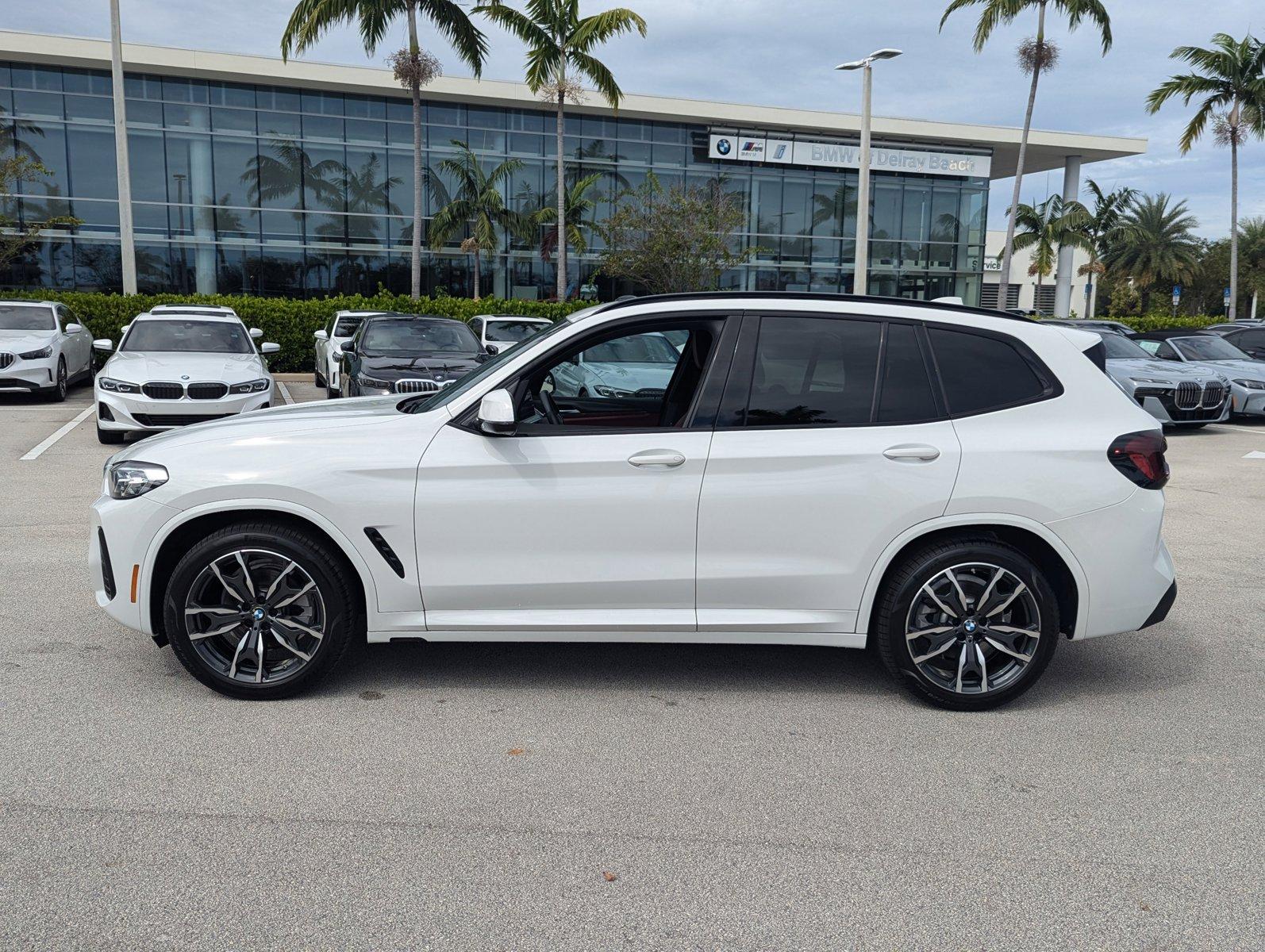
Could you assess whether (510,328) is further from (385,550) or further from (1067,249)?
(1067,249)

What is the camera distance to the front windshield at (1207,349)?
17.6m

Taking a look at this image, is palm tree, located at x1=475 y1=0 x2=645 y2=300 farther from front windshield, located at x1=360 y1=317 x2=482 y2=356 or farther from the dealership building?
front windshield, located at x1=360 y1=317 x2=482 y2=356

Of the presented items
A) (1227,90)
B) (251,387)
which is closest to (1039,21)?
(1227,90)

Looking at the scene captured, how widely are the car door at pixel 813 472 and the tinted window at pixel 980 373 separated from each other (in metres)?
0.09

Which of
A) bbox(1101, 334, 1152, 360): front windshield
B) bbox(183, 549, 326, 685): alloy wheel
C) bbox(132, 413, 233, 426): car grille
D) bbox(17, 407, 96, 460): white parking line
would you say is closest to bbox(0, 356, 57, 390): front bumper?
bbox(17, 407, 96, 460): white parking line

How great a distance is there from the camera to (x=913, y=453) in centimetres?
427

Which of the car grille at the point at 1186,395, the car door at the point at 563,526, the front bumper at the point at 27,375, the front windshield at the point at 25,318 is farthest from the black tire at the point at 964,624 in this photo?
the front windshield at the point at 25,318

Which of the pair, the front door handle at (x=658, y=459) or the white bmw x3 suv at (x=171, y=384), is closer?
the front door handle at (x=658, y=459)

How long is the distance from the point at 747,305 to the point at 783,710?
5.80 feet

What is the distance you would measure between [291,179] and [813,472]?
34.2m

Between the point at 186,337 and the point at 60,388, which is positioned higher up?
the point at 186,337

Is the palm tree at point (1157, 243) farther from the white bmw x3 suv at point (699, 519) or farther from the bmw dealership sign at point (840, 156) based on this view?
the white bmw x3 suv at point (699, 519)

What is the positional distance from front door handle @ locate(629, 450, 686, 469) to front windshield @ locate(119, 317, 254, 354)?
33.6ft

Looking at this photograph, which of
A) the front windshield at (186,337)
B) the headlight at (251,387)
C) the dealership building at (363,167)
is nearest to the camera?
the headlight at (251,387)
